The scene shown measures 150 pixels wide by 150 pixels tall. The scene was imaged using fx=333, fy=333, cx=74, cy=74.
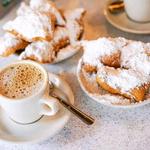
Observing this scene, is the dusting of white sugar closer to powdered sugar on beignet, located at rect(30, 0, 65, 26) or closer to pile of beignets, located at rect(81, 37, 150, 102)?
pile of beignets, located at rect(81, 37, 150, 102)

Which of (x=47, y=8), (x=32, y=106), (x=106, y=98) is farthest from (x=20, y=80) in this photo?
(x=47, y=8)

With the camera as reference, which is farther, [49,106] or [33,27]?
[33,27]

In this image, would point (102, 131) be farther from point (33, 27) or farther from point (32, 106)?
point (33, 27)

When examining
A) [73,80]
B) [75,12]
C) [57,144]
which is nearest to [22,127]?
[57,144]

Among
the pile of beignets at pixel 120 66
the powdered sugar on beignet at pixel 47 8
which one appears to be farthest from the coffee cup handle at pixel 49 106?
the powdered sugar on beignet at pixel 47 8

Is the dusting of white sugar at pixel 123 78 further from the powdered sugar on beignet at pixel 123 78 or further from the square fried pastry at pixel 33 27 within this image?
the square fried pastry at pixel 33 27

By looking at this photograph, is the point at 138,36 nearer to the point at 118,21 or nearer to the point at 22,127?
the point at 118,21
